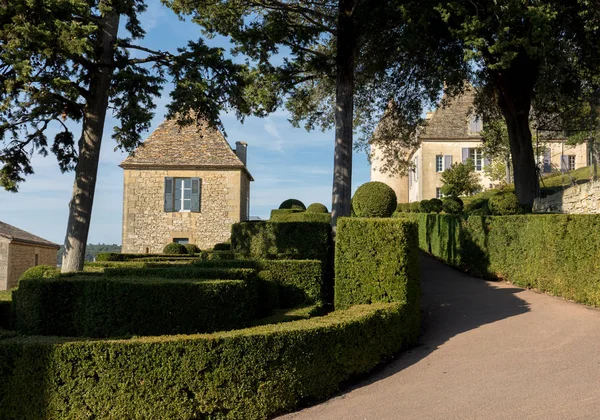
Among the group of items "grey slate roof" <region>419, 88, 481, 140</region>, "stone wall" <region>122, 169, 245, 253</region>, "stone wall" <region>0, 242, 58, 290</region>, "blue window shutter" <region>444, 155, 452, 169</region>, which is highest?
"grey slate roof" <region>419, 88, 481, 140</region>

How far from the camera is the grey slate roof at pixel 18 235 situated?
28.3 metres

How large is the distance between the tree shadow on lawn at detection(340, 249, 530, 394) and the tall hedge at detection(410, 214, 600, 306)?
26.1 inches

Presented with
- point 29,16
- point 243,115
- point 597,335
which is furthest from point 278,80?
point 597,335

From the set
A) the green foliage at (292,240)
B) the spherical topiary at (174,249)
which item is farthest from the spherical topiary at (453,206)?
the green foliage at (292,240)

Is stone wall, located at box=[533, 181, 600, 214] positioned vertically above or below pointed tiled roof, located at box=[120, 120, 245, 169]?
below

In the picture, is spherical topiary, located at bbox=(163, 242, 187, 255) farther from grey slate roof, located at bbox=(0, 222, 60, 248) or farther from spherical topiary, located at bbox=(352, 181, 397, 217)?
spherical topiary, located at bbox=(352, 181, 397, 217)

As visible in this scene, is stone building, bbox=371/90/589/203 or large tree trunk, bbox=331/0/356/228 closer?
large tree trunk, bbox=331/0/356/228

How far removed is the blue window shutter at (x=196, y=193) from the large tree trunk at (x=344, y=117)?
13.6m

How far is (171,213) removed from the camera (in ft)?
88.6

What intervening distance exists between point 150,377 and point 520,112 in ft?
54.2

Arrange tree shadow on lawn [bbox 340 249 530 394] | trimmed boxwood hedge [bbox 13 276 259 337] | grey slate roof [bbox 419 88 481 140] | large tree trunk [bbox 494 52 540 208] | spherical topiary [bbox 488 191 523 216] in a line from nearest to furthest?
trimmed boxwood hedge [bbox 13 276 259 337]
tree shadow on lawn [bbox 340 249 530 394]
spherical topiary [bbox 488 191 523 216]
large tree trunk [bbox 494 52 540 208]
grey slate roof [bbox 419 88 481 140]

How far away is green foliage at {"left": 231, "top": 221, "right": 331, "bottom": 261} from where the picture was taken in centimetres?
1314

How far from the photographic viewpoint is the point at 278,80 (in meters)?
15.5

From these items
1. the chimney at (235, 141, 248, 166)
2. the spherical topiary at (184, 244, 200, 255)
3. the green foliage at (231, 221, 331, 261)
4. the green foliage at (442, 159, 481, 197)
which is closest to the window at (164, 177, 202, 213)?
the spherical topiary at (184, 244, 200, 255)
